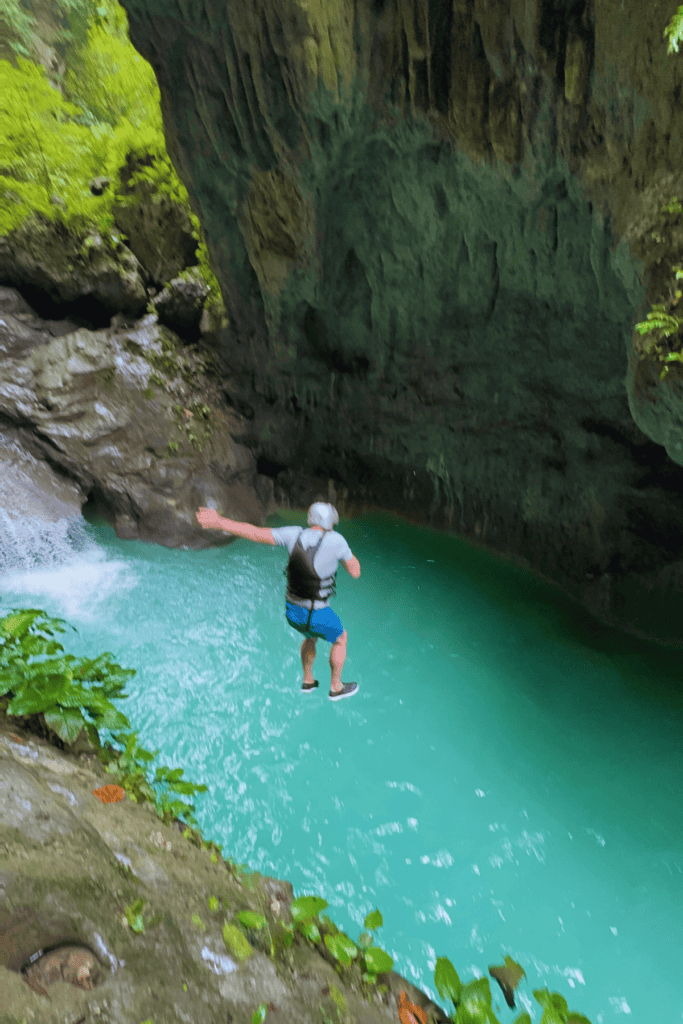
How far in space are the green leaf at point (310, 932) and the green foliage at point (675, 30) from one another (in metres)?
5.35

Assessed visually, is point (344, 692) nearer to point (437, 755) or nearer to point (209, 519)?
point (437, 755)

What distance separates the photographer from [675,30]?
11.5 feet

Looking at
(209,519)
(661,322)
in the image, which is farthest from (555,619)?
(209,519)

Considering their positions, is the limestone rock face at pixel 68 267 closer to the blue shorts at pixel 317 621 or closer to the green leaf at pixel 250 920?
the blue shorts at pixel 317 621

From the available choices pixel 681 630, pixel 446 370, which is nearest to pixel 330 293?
pixel 446 370

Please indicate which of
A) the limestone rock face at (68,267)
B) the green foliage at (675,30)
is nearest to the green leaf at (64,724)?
the green foliage at (675,30)

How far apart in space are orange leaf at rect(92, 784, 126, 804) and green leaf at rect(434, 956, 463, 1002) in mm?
1678

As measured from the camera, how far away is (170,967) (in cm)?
177

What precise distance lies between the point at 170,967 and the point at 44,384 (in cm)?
856

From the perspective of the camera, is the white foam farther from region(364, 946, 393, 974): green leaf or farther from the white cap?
the white cap

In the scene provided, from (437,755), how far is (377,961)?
101 inches

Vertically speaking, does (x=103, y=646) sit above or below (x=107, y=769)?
below

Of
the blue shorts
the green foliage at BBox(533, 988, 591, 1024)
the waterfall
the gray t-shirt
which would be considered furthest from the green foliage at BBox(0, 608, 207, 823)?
the waterfall

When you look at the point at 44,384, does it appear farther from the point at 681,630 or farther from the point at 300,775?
the point at 681,630
